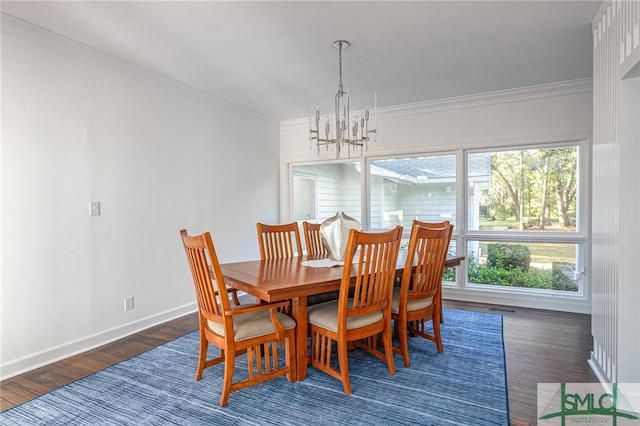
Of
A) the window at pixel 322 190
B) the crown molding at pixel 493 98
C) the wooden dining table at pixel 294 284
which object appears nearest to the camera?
the wooden dining table at pixel 294 284

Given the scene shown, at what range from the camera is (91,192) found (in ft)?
10.00

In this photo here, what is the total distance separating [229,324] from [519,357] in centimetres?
223

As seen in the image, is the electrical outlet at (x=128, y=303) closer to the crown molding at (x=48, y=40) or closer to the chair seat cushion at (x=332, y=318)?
the chair seat cushion at (x=332, y=318)

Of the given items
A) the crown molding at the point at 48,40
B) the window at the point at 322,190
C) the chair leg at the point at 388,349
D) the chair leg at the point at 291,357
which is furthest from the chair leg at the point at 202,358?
the window at the point at 322,190

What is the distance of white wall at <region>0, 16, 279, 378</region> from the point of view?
2.58m

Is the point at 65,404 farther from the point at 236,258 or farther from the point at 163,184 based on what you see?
the point at 236,258

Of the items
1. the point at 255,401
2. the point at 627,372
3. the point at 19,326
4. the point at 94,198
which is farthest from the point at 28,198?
the point at 627,372

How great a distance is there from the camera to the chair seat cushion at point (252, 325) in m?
2.14

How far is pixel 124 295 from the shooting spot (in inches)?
130

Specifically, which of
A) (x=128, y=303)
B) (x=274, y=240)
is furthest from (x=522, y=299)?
(x=128, y=303)

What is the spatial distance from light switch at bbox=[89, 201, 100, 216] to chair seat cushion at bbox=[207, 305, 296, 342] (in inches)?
63.1

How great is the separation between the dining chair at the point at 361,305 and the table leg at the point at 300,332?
0.29ft

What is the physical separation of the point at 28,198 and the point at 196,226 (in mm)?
1676

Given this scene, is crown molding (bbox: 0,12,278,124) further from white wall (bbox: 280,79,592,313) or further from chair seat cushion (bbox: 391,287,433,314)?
chair seat cushion (bbox: 391,287,433,314)
